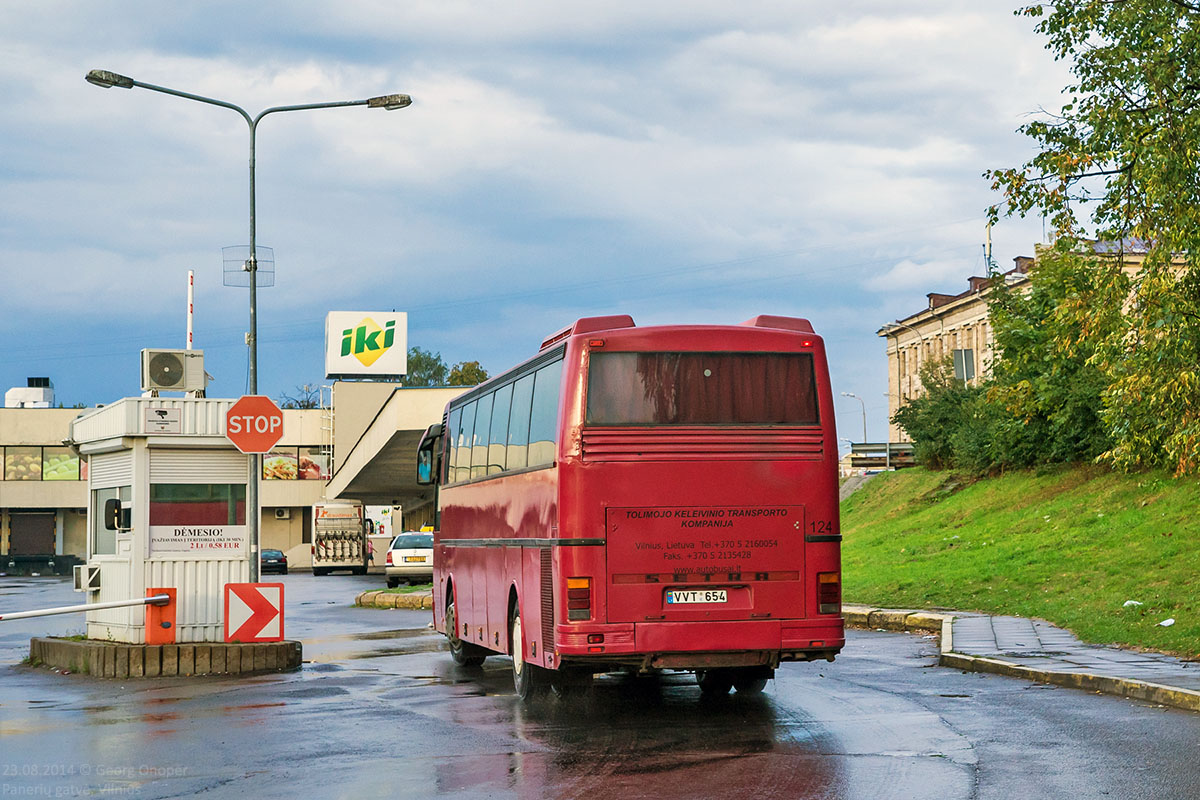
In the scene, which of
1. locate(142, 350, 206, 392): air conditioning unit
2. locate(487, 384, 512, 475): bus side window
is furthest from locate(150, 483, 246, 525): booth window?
locate(487, 384, 512, 475): bus side window

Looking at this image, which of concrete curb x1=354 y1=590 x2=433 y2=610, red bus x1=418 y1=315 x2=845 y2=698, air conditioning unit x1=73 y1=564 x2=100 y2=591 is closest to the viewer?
red bus x1=418 y1=315 x2=845 y2=698

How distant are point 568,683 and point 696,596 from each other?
2.25 metres

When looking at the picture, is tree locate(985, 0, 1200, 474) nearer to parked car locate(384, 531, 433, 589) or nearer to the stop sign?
the stop sign

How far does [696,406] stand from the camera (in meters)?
13.1

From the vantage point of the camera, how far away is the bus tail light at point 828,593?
13.0 metres

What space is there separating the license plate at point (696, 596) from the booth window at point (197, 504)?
7653 mm

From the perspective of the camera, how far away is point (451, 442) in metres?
19.6

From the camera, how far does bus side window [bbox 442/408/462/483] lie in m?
19.2

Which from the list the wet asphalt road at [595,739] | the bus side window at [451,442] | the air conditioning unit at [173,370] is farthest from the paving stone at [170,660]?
the bus side window at [451,442]

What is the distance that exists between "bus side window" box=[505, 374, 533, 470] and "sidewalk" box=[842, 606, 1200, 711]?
5480mm

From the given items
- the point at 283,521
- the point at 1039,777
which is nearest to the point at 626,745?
the point at 1039,777

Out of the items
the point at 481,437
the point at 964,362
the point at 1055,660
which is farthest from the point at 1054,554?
the point at 964,362

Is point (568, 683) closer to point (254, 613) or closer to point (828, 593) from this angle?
point (828, 593)

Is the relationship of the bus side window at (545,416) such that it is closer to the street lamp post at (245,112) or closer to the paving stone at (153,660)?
the paving stone at (153,660)
